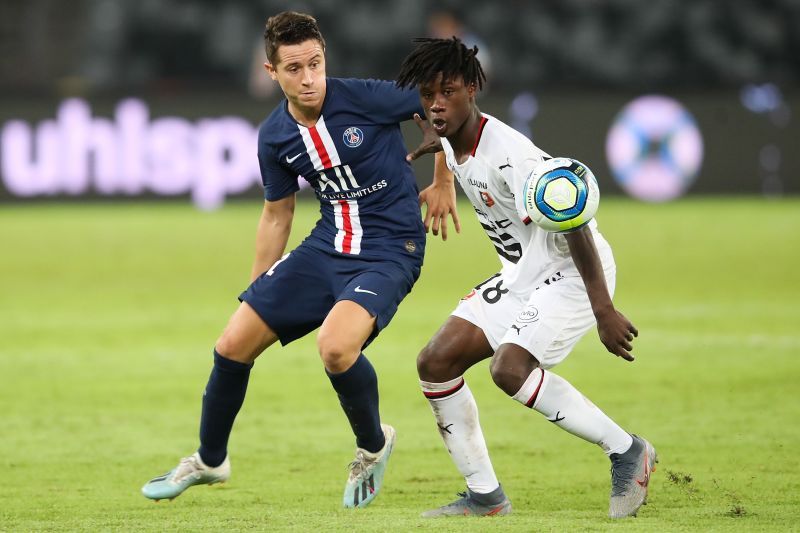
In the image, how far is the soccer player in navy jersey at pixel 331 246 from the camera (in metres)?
5.59

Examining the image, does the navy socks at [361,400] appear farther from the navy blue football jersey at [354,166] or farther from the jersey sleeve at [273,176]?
the jersey sleeve at [273,176]

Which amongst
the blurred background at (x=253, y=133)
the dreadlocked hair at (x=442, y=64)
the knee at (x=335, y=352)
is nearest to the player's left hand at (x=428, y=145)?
the dreadlocked hair at (x=442, y=64)

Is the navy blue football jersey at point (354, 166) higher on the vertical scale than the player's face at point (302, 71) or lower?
lower

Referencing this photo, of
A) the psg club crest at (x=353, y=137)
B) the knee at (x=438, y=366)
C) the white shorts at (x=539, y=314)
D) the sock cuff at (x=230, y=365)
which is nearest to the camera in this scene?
the white shorts at (x=539, y=314)

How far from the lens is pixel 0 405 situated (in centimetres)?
789

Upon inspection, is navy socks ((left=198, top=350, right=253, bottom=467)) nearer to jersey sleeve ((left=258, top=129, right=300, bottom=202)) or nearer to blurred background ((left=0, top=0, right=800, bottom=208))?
jersey sleeve ((left=258, top=129, right=300, bottom=202))

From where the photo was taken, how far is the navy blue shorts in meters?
5.63

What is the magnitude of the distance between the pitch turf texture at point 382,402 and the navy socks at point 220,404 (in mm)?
216

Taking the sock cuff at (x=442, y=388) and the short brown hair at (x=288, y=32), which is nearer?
the sock cuff at (x=442, y=388)

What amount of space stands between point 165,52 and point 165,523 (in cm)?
1901

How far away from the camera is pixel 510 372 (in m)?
5.09

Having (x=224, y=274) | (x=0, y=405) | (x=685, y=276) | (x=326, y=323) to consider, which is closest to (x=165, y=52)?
(x=224, y=274)

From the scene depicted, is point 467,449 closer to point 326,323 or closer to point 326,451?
point 326,323

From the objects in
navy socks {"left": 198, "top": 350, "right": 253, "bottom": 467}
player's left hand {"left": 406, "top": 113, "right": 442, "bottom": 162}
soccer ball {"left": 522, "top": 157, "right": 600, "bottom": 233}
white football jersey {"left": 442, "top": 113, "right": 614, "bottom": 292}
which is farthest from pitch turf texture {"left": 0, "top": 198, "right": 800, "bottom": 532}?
player's left hand {"left": 406, "top": 113, "right": 442, "bottom": 162}
